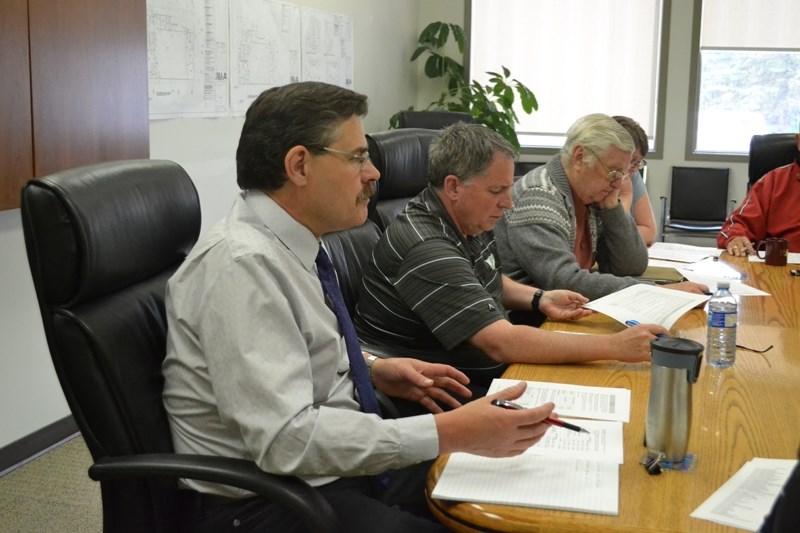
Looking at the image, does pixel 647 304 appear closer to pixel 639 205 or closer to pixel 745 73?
pixel 639 205

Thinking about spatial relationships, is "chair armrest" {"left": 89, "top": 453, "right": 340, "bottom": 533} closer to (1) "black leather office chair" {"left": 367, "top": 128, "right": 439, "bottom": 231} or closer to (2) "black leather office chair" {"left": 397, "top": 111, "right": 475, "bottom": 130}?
(1) "black leather office chair" {"left": 367, "top": 128, "right": 439, "bottom": 231}

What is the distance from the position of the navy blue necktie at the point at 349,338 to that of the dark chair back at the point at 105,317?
325 mm

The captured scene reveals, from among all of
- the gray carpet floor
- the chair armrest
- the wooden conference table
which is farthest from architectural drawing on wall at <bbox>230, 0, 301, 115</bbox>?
the chair armrest

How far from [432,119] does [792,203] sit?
2.10 m

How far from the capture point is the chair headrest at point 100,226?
137 centimetres

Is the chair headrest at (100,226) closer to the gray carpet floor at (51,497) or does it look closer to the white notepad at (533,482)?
the white notepad at (533,482)

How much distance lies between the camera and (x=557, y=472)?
52.3 inches

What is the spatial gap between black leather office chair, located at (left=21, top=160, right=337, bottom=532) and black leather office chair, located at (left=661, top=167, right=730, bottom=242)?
17.5 feet

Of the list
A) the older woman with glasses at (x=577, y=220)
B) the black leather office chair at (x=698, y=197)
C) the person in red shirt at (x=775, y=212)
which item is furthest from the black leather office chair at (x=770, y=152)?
the black leather office chair at (x=698, y=197)

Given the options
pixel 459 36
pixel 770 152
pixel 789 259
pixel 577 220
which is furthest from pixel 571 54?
pixel 577 220

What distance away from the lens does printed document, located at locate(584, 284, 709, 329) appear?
220cm

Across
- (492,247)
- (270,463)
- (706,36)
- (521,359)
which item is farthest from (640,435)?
(706,36)

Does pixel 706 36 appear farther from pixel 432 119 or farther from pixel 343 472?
pixel 343 472

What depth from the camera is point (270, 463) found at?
51.9 inches
